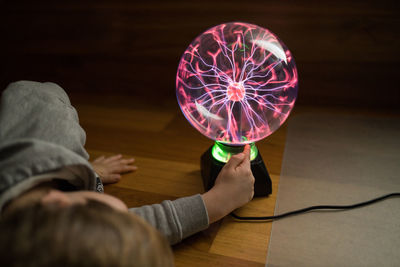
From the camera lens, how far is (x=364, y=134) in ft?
3.77

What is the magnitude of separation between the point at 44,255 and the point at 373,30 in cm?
119

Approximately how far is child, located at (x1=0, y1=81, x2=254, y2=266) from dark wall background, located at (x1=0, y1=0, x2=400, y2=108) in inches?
23.2

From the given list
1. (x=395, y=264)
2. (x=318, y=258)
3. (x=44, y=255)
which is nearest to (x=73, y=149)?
(x=44, y=255)

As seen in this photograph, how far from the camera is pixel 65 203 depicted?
0.55m

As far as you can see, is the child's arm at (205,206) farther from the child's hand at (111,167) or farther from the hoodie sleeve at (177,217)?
the child's hand at (111,167)

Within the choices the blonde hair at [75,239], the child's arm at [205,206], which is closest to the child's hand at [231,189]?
the child's arm at [205,206]

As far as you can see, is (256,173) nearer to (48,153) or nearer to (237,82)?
(237,82)

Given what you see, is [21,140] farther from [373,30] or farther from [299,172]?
[373,30]

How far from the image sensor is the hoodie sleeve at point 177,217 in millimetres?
765

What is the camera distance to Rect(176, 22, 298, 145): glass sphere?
75 centimetres

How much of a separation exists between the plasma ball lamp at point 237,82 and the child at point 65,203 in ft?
0.36

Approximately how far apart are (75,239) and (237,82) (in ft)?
1.50

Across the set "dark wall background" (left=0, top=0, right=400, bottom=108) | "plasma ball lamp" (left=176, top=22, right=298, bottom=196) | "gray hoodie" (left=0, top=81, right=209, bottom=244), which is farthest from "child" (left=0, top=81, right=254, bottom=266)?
"dark wall background" (left=0, top=0, right=400, bottom=108)

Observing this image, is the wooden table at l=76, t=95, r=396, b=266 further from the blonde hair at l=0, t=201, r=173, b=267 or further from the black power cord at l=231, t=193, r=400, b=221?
the blonde hair at l=0, t=201, r=173, b=267
